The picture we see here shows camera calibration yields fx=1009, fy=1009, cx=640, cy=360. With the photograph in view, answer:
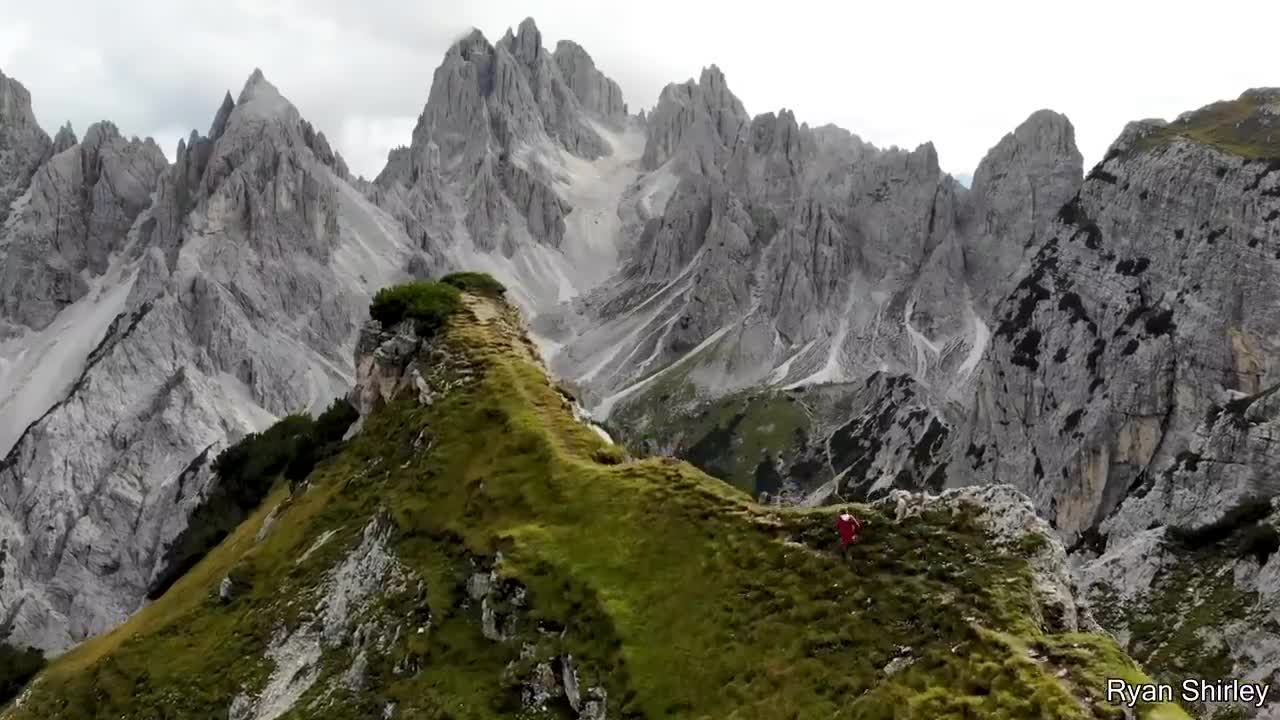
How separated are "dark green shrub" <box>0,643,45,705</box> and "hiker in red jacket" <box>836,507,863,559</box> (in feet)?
151

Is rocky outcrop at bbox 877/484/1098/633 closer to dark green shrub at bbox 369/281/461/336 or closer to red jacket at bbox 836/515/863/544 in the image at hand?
red jacket at bbox 836/515/863/544

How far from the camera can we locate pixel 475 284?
48531 mm

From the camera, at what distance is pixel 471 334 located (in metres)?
42.8

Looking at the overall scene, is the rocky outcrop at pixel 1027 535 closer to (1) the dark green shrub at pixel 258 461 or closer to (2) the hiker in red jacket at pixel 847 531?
(2) the hiker in red jacket at pixel 847 531

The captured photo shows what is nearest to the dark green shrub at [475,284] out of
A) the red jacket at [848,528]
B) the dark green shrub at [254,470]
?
the dark green shrub at [254,470]

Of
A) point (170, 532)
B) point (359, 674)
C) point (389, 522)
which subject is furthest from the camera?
point (170, 532)

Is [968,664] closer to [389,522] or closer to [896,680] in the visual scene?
[896,680]

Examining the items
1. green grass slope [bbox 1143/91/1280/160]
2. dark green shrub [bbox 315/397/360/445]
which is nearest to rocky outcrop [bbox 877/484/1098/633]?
dark green shrub [bbox 315/397/360/445]

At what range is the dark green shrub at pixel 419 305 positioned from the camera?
44188 mm

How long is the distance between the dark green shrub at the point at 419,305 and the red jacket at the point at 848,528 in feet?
81.5

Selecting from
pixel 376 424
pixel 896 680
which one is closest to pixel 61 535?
pixel 376 424

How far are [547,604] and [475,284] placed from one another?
81.8ft

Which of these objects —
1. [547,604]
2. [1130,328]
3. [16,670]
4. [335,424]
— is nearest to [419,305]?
[335,424]

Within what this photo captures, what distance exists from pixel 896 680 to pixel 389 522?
20.2 m
